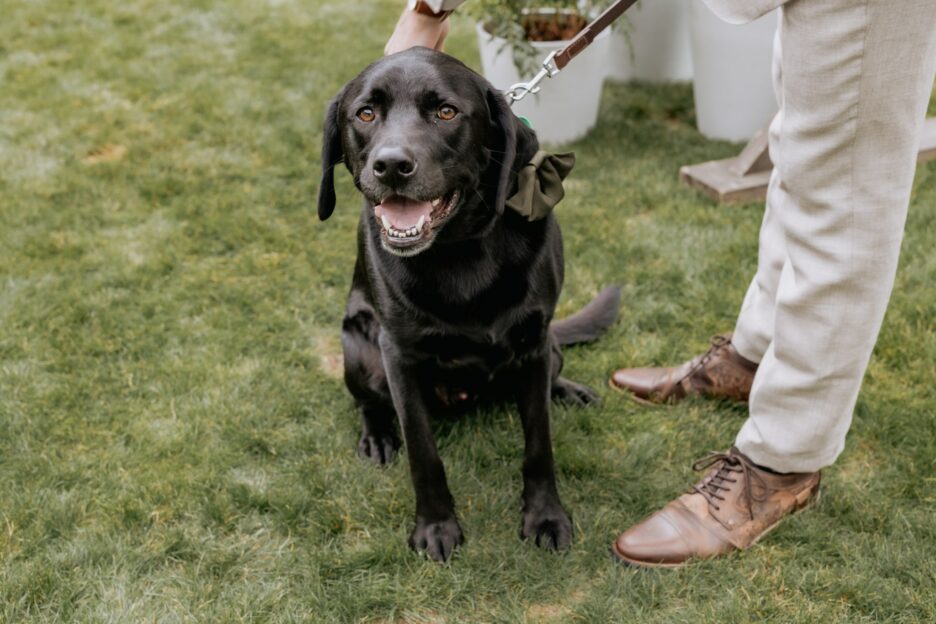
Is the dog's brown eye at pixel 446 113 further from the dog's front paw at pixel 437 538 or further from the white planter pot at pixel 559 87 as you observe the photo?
the white planter pot at pixel 559 87

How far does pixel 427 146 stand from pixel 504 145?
0.76ft

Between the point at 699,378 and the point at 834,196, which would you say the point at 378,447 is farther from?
the point at 834,196

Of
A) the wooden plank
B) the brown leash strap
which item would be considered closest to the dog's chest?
the brown leash strap

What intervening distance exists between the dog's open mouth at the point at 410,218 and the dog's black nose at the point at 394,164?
0.09m

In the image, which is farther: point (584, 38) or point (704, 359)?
point (704, 359)

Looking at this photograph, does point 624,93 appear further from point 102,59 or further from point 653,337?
point 102,59

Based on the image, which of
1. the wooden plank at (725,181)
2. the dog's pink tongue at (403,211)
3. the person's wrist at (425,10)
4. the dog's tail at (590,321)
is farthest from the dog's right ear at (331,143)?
the wooden plank at (725,181)

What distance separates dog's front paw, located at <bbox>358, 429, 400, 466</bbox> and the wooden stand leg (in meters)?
2.02

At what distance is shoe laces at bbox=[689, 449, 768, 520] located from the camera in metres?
2.21

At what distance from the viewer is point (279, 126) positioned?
4859 mm

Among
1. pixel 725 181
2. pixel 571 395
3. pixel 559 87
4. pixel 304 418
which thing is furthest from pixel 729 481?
pixel 559 87

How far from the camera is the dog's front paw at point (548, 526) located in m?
2.24

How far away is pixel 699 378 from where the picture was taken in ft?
8.91

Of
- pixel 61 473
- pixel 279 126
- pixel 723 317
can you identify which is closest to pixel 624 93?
pixel 279 126
